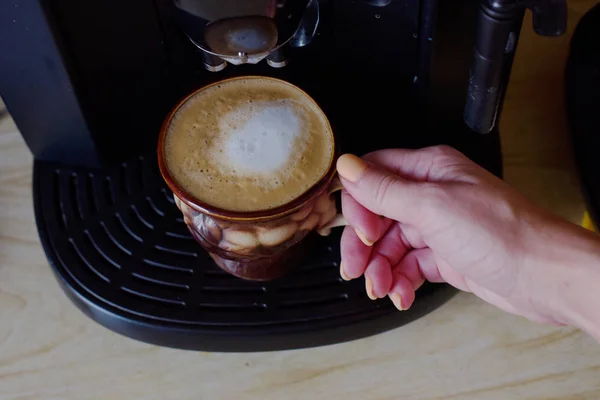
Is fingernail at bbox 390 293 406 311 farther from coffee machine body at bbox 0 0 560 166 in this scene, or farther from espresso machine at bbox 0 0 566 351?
coffee machine body at bbox 0 0 560 166

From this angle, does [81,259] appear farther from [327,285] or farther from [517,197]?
[517,197]

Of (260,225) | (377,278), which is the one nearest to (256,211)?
(260,225)

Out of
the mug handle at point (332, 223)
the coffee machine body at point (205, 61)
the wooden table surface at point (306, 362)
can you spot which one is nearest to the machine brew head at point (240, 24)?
the coffee machine body at point (205, 61)

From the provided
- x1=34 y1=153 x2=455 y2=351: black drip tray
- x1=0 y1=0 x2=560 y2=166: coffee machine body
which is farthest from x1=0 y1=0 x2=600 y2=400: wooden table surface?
x1=0 y1=0 x2=560 y2=166: coffee machine body

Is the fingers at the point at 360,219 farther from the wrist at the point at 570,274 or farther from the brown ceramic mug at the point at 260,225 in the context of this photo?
the wrist at the point at 570,274

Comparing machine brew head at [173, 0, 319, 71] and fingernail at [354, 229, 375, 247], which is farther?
fingernail at [354, 229, 375, 247]
